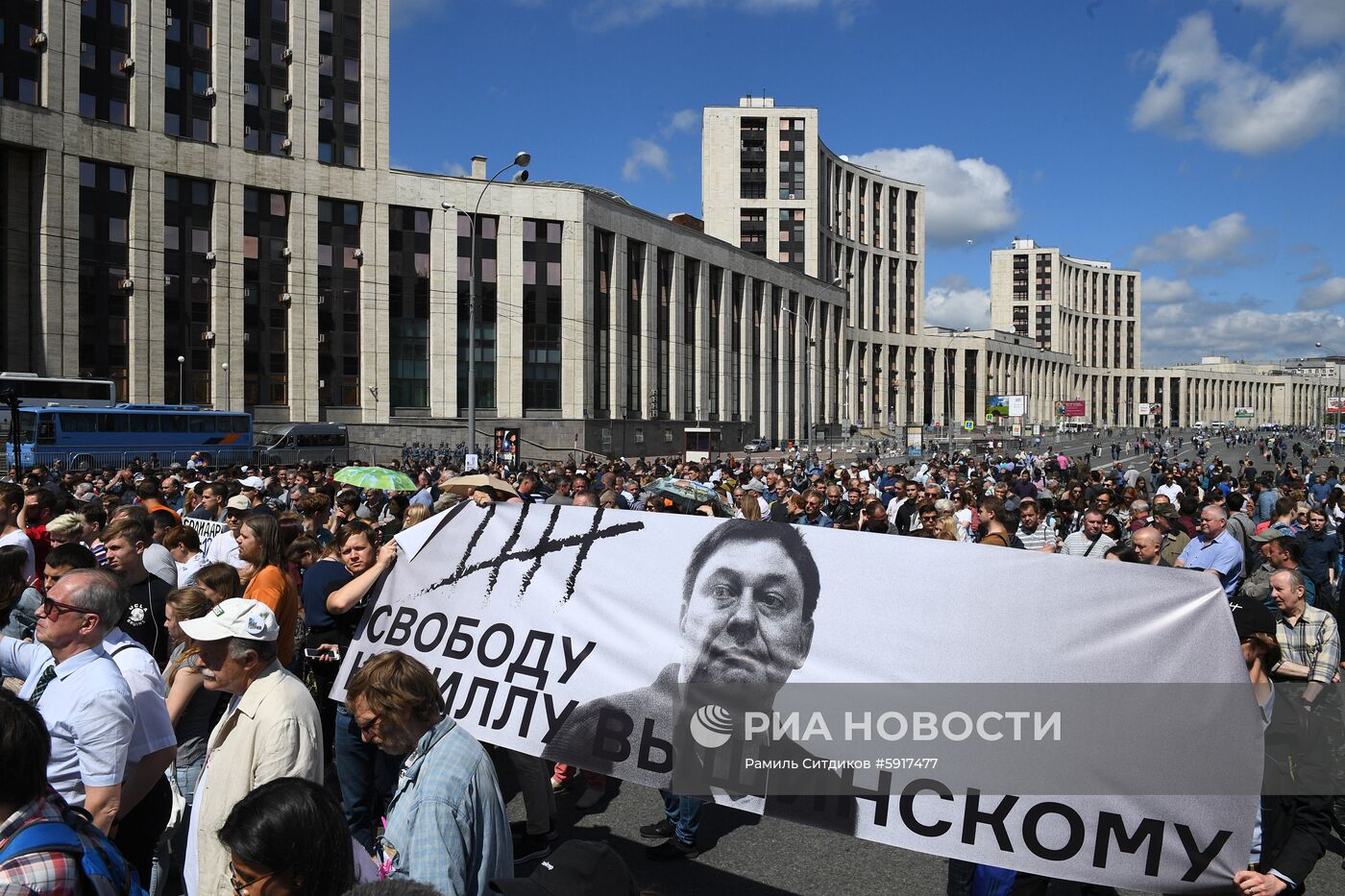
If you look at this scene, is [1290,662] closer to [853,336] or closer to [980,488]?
[980,488]

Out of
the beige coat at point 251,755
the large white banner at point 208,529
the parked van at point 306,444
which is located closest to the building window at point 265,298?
the parked van at point 306,444

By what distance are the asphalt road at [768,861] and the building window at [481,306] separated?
52.9 m

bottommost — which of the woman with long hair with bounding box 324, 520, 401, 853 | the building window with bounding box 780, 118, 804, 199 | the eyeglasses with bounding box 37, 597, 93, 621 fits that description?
the woman with long hair with bounding box 324, 520, 401, 853

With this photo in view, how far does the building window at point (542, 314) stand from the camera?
5953 centimetres

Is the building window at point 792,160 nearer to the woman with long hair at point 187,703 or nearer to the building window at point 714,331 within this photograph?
the building window at point 714,331

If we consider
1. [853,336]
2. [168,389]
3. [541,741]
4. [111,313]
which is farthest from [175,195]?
[853,336]

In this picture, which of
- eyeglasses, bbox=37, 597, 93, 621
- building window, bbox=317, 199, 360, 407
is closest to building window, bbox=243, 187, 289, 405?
building window, bbox=317, 199, 360, 407

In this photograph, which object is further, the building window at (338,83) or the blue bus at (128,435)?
the building window at (338,83)

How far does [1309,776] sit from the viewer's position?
3688mm

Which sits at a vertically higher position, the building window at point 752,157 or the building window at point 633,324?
the building window at point 752,157

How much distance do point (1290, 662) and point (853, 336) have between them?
104 m

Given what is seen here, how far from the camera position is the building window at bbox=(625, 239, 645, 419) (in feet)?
215

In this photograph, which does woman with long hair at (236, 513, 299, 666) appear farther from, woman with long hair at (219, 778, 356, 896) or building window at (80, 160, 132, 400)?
building window at (80, 160, 132, 400)
